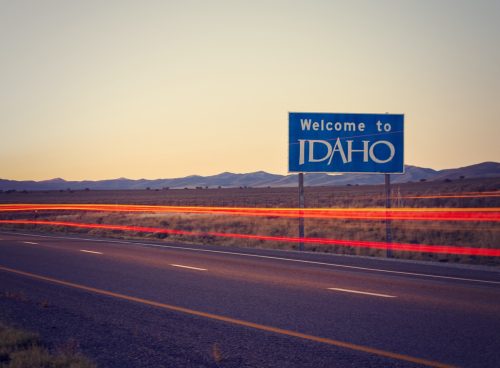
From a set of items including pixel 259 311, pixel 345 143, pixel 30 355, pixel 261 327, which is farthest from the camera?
pixel 345 143

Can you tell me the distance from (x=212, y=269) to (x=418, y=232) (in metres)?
14.2

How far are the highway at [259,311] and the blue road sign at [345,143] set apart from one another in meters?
6.94

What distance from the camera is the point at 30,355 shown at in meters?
6.12

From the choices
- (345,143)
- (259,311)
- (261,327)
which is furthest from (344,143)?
(261,327)

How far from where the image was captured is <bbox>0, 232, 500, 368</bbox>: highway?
6.31 m

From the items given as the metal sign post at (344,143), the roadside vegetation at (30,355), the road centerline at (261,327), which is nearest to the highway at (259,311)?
the road centerline at (261,327)

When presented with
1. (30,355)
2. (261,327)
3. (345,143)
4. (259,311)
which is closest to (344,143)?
(345,143)

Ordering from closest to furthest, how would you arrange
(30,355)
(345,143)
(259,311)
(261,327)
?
1. (30,355)
2. (261,327)
3. (259,311)
4. (345,143)

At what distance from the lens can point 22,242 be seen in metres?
22.2

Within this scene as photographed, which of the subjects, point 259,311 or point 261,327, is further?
point 259,311

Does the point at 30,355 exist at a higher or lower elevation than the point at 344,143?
lower

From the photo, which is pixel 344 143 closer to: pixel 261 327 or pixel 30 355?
pixel 261 327

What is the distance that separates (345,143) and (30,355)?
17.5 metres

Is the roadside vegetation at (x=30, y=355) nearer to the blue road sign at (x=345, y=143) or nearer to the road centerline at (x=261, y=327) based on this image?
the road centerline at (x=261, y=327)
